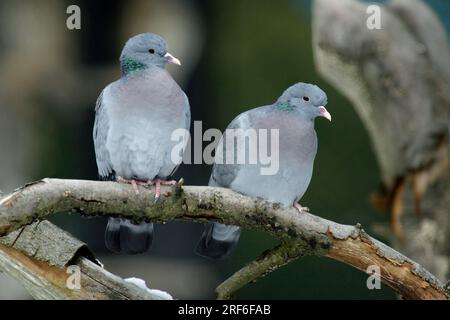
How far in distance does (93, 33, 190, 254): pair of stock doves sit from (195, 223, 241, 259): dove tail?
9.6 inches

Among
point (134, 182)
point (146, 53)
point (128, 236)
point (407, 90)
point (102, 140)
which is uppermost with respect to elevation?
point (146, 53)

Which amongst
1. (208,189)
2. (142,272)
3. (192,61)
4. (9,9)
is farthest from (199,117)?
(208,189)

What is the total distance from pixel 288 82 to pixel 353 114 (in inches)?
18.6

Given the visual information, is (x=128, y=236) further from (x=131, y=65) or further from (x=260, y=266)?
(x=131, y=65)

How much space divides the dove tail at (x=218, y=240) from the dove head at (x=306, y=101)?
1.48 ft

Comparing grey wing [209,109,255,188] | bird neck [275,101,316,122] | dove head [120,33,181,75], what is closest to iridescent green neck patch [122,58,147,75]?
dove head [120,33,181,75]

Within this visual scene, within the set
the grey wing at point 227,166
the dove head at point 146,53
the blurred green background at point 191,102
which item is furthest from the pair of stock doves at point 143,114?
the blurred green background at point 191,102

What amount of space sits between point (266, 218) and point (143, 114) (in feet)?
1.73

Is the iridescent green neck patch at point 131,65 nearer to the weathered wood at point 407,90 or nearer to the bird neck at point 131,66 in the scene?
the bird neck at point 131,66

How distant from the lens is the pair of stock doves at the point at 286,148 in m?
2.58

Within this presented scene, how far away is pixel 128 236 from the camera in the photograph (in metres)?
2.74

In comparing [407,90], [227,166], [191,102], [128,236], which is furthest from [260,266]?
[191,102]

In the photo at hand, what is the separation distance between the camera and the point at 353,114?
5.23 metres

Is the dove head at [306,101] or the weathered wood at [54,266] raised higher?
the dove head at [306,101]
